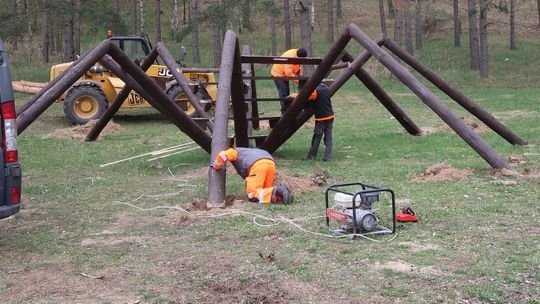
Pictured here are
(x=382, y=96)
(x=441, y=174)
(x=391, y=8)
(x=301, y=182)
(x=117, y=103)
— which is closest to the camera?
(x=301, y=182)

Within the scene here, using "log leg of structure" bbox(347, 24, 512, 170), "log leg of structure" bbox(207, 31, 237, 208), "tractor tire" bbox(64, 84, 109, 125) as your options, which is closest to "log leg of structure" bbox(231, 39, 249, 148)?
"log leg of structure" bbox(207, 31, 237, 208)

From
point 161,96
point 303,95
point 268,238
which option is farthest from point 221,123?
point 303,95

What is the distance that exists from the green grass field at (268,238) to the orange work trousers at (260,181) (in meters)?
0.19

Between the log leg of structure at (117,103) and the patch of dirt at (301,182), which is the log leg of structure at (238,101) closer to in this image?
the patch of dirt at (301,182)

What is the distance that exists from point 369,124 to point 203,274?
13146mm

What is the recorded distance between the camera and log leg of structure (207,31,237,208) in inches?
338

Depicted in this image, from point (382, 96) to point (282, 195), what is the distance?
6.91 meters

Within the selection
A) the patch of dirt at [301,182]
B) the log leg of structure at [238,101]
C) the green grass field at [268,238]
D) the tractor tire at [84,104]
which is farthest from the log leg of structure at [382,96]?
the tractor tire at [84,104]

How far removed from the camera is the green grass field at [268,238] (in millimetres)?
5387

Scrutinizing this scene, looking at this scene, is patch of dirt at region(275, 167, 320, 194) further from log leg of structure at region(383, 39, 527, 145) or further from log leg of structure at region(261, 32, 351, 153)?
log leg of structure at region(383, 39, 527, 145)

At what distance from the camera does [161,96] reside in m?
11.1

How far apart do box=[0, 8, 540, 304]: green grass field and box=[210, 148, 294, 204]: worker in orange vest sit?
19 centimetres

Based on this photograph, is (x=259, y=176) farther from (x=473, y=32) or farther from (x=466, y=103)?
(x=473, y=32)

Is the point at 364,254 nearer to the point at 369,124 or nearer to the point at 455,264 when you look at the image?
the point at 455,264
